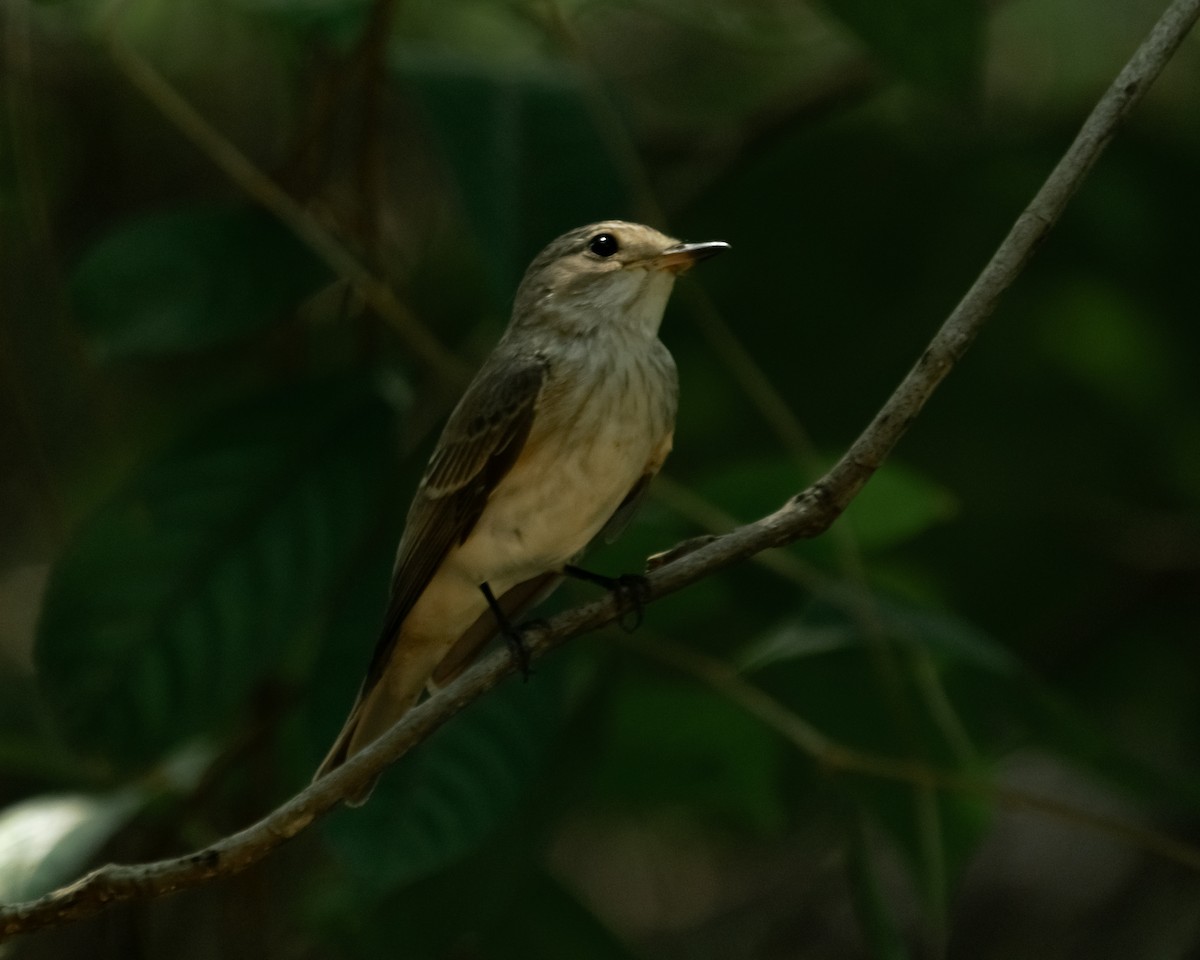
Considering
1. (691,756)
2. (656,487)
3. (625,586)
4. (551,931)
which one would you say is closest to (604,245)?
(656,487)

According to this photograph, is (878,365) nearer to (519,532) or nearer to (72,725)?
(519,532)

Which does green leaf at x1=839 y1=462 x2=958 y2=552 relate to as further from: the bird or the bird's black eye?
the bird's black eye

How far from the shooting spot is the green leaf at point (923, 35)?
10.5ft

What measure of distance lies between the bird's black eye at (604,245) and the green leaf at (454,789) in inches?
31.0

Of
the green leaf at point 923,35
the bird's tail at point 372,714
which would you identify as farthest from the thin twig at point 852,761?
the green leaf at point 923,35

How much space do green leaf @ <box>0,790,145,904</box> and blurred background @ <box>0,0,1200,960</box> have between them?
1 cm

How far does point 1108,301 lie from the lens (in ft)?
15.8

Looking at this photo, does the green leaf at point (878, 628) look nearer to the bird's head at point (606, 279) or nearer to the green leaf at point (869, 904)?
the green leaf at point (869, 904)

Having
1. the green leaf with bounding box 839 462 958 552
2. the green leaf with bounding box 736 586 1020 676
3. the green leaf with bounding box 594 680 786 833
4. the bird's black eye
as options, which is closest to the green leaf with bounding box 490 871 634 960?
the green leaf with bounding box 594 680 786 833

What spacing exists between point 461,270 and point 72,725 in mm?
1882

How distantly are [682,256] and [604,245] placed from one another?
0.95 ft

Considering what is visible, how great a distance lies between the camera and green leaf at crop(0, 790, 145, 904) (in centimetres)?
314

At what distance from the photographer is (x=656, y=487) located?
11.5 feet

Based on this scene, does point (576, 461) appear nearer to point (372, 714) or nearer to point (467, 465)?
point (467, 465)
